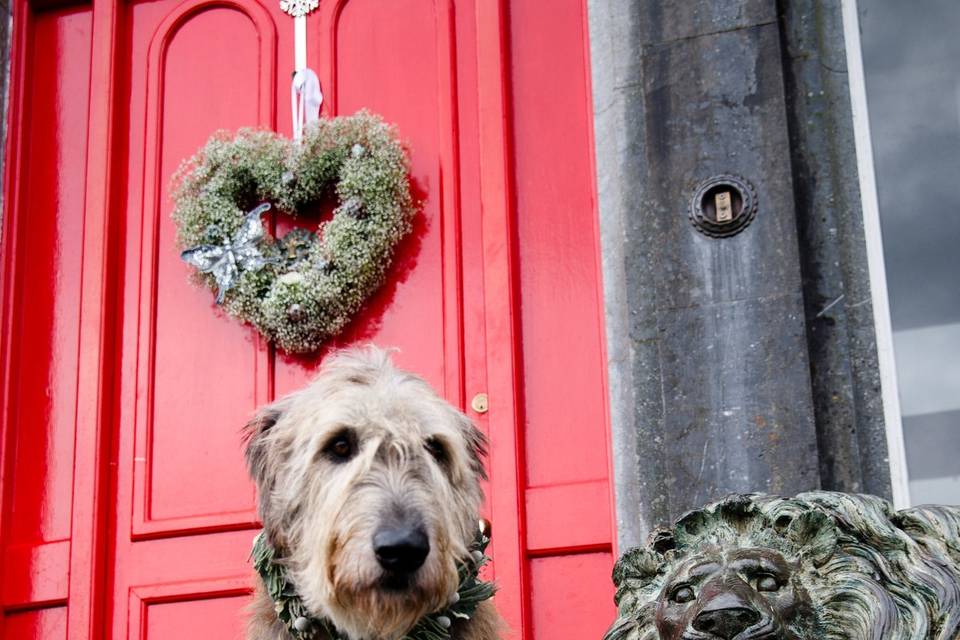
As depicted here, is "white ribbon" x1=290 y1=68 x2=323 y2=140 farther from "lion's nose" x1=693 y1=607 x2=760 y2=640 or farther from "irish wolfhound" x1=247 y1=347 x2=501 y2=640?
"lion's nose" x1=693 y1=607 x2=760 y2=640

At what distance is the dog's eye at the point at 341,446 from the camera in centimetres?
397

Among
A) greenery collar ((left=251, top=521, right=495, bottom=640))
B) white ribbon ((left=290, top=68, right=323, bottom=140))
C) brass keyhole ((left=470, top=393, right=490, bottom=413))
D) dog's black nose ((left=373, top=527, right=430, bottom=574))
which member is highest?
white ribbon ((left=290, top=68, right=323, bottom=140))

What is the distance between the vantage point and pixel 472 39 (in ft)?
21.7

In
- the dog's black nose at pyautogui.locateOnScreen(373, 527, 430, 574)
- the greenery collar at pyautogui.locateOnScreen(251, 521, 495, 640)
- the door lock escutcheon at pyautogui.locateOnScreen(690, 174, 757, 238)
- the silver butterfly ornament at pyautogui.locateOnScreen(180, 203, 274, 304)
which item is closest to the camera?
the dog's black nose at pyautogui.locateOnScreen(373, 527, 430, 574)

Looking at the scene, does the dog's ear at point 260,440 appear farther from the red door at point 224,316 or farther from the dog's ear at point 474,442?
the red door at point 224,316

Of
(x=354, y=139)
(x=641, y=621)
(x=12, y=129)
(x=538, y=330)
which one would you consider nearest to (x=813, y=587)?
(x=641, y=621)

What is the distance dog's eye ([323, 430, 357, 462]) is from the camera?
3.97 metres

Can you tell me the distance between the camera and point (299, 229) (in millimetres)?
6445

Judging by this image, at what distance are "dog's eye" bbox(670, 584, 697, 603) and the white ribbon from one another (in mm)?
4158

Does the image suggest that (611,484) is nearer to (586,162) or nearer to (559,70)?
(586,162)

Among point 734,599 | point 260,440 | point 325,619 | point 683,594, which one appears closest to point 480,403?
point 260,440

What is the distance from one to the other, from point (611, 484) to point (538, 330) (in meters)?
0.74

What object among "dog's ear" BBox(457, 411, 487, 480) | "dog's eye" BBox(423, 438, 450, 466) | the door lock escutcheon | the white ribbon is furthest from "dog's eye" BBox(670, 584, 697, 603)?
the white ribbon

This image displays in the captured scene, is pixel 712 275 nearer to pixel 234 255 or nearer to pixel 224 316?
pixel 234 255
